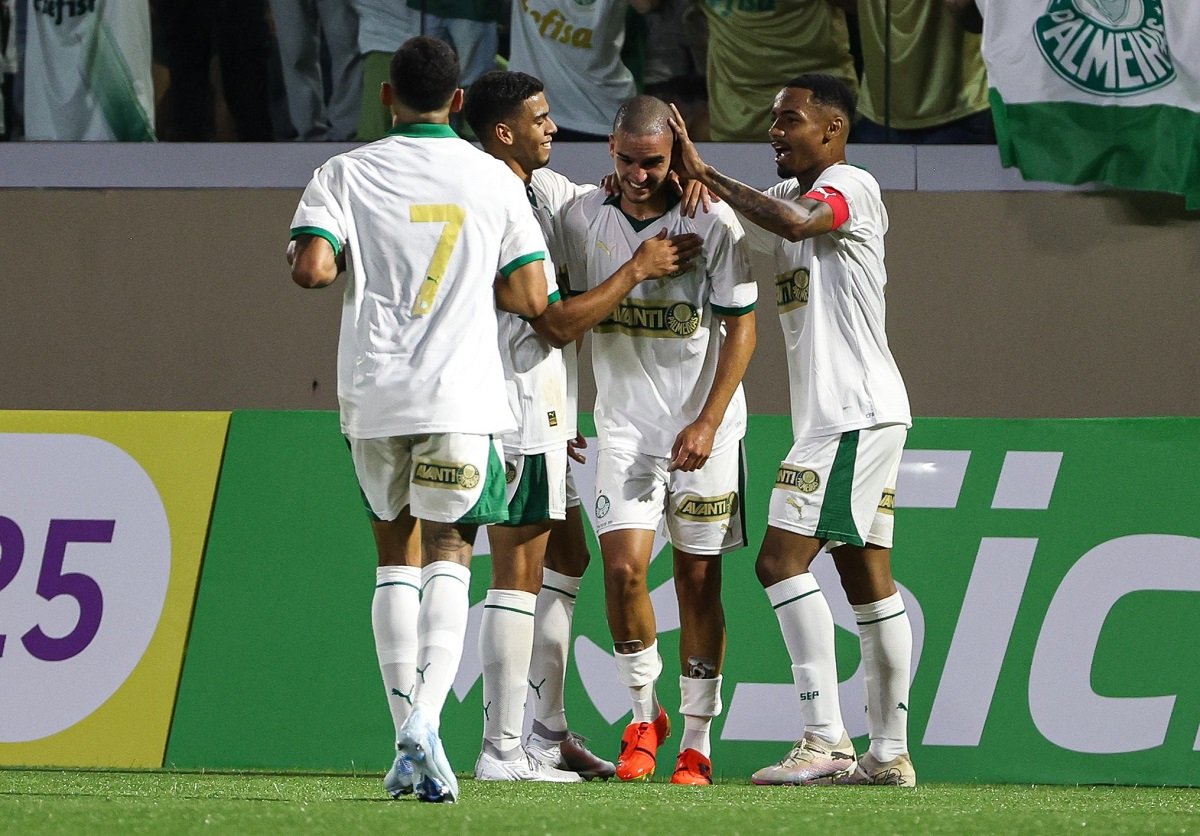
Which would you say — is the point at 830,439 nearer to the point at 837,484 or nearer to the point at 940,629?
the point at 837,484

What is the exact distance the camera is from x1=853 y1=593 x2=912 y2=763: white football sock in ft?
14.6

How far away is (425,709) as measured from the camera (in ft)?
10.6

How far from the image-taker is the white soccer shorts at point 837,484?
436cm

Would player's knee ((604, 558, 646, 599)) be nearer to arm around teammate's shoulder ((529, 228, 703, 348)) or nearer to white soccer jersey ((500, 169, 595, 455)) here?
white soccer jersey ((500, 169, 595, 455))

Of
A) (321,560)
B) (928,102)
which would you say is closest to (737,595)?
(321,560)

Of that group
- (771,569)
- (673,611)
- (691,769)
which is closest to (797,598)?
(771,569)

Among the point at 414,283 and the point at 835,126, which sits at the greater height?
the point at 835,126

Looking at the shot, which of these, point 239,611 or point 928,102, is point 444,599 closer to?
point 239,611

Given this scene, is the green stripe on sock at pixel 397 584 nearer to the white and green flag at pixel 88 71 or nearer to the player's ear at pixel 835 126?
the player's ear at pixel 835 126

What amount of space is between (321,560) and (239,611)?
0.30 metres

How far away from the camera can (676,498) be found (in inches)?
177

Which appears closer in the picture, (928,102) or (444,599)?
(444,599)

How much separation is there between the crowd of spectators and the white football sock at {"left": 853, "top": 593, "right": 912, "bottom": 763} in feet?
12.0

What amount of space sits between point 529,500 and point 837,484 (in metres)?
0.82
